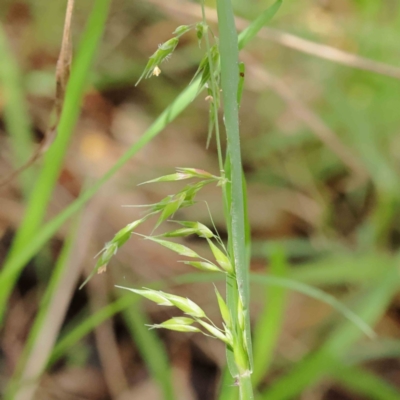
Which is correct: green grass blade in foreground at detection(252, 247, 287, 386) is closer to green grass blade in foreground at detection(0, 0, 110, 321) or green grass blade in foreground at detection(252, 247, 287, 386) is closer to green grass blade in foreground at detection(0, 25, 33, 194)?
green grass blade in foreground at detection(0, 0, 110, 321)

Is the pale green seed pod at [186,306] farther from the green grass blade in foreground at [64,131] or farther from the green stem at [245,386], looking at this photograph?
the green grass blade in foreground at [64,131]

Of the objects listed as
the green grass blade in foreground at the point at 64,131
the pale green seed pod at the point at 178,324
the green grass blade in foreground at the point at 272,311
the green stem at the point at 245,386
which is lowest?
the green grass blade in foreground at the point at 272,311

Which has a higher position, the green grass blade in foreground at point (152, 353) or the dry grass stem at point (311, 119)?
the dry grass stem at point (311, 119)

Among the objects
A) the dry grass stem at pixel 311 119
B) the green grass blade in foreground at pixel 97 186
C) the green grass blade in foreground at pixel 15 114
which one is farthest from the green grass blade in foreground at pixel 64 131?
the dry grass stem at pixel 311 119

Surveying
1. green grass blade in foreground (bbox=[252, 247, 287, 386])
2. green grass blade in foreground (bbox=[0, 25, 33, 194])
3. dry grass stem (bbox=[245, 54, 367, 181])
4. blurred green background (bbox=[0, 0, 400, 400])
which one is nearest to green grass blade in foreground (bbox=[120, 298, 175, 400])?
blurred green background (bbox=[0, 0, 400, 400])

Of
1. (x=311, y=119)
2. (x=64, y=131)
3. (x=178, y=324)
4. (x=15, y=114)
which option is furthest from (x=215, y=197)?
(x=178, y=324)

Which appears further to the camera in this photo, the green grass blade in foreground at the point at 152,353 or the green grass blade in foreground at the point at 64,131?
the green grass blade in foreground at the point at 152,353

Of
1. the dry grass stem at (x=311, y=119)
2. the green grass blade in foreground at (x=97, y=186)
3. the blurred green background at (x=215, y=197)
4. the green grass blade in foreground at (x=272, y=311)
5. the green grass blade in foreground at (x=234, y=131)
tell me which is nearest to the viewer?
the green grass blade in foreground at (x=234, y=131)

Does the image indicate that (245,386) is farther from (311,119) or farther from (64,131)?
(311,119)
